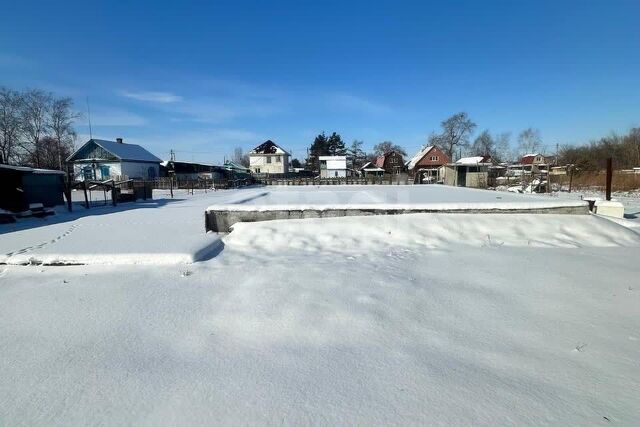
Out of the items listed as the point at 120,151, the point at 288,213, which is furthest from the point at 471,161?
the point at 120,151

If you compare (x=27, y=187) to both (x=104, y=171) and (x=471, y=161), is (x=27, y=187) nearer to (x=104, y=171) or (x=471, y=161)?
(x=104, y=171)

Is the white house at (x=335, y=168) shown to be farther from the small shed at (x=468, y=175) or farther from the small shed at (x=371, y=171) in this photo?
the small shed at (x=468, y=175)

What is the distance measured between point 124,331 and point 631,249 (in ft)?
26.4

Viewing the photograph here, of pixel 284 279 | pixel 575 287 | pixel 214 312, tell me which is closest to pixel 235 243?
pixel 284 279

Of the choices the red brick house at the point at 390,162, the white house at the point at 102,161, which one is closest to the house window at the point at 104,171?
the white house at the point at 102,161

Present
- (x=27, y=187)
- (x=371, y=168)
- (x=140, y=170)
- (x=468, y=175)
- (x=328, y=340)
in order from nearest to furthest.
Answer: (x=328, y=340), (x=27, y=187), (x=468, y=175), (x=140, y=170), (x=371, y=168)

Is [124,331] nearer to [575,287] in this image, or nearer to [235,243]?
[235,243]

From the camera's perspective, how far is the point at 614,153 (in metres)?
49.5

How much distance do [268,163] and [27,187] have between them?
46745 millimetres

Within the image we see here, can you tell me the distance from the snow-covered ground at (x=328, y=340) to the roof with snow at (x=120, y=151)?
3862 cm

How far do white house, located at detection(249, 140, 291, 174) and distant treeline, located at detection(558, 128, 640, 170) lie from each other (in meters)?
43.6

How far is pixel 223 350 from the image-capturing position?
2748mm

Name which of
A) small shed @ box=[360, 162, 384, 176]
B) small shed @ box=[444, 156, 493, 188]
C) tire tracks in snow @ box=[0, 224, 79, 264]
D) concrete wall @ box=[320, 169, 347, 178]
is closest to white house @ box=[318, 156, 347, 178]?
concrete wall @ box=[320, 169, 347, 178]

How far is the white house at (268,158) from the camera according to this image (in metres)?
59.9
